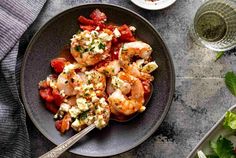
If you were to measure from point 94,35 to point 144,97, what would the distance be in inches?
11.7

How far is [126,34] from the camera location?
1864 millimetres

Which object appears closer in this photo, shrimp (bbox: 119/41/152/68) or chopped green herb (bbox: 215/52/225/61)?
shrimp (bbox: 119/41/152/68)

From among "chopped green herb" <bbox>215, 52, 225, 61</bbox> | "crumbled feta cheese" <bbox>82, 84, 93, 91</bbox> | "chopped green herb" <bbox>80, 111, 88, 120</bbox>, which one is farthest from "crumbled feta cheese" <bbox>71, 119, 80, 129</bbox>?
"chopped green herb" <bbox>215, 52, 225, 61</bbox>

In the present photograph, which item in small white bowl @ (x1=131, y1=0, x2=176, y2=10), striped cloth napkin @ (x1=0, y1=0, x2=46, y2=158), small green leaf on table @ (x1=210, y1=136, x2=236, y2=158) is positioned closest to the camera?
small green leaf on table @ (x1=210, y1=136, x2=236, y2=158)

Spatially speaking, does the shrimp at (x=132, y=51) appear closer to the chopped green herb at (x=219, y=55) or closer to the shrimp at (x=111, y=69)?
the shrimp at (x=111, y=69)

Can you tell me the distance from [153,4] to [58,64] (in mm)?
433

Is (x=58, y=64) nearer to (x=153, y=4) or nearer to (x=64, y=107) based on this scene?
(x=64, y=107)

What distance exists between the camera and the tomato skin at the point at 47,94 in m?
1.86

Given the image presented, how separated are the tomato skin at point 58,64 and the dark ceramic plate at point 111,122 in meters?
0.03

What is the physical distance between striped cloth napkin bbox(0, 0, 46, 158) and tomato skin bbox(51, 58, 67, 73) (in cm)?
14

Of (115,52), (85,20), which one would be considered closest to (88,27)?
(85,20)

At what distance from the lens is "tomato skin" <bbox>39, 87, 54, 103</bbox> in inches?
73.2

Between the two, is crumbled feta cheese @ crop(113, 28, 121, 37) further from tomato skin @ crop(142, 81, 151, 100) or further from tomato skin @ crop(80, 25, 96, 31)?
tomato skin @ crop(142, 81, 151, 100)

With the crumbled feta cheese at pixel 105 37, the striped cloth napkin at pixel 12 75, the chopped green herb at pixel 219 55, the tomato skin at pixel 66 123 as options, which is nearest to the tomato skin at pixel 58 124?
the tomato skin at pixel 66 123
